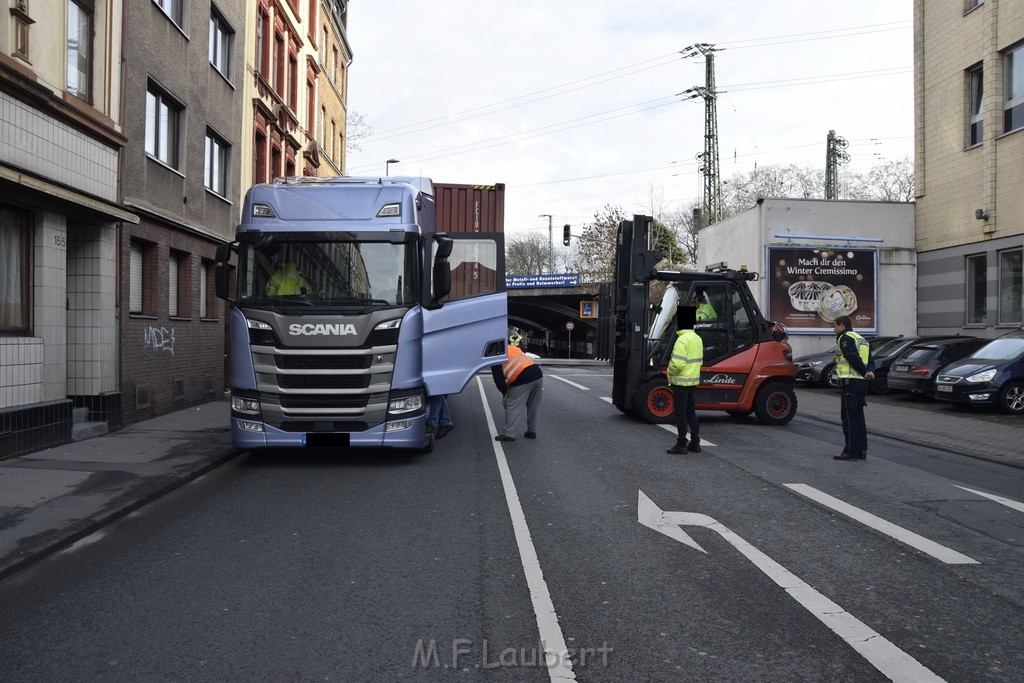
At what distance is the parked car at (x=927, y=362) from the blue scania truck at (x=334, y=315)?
1281cm

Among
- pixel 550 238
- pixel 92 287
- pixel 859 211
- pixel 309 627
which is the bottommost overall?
pixel 309 627

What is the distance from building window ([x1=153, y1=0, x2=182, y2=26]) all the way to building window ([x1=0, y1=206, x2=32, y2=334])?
6113 mm

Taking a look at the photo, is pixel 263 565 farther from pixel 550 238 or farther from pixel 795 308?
pixel 550 238

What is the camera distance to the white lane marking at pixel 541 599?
402 centimetres

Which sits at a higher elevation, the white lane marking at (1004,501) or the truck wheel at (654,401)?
the truck wheel at (654,401)

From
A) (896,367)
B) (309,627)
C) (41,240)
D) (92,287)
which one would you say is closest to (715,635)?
(309,627)

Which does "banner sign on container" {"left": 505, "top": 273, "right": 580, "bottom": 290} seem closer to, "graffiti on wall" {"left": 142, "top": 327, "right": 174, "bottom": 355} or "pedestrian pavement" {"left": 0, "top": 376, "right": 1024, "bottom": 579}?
"pedestrian pavement" {"left": 0, "top": 376, "right": 1024, "bottom": 579}

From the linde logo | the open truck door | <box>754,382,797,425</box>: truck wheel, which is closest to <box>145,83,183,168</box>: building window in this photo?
the open truck door

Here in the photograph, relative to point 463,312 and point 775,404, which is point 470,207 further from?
point 775,404

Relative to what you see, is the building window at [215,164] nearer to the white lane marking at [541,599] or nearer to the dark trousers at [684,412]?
the dark trousers at [684,412]

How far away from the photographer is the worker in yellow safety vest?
9.79 metres

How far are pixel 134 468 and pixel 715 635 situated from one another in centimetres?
688

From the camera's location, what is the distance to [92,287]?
39.9ft

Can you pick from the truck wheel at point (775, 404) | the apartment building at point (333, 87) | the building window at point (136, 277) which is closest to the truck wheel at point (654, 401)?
the truck wheel at point (775, 404)
